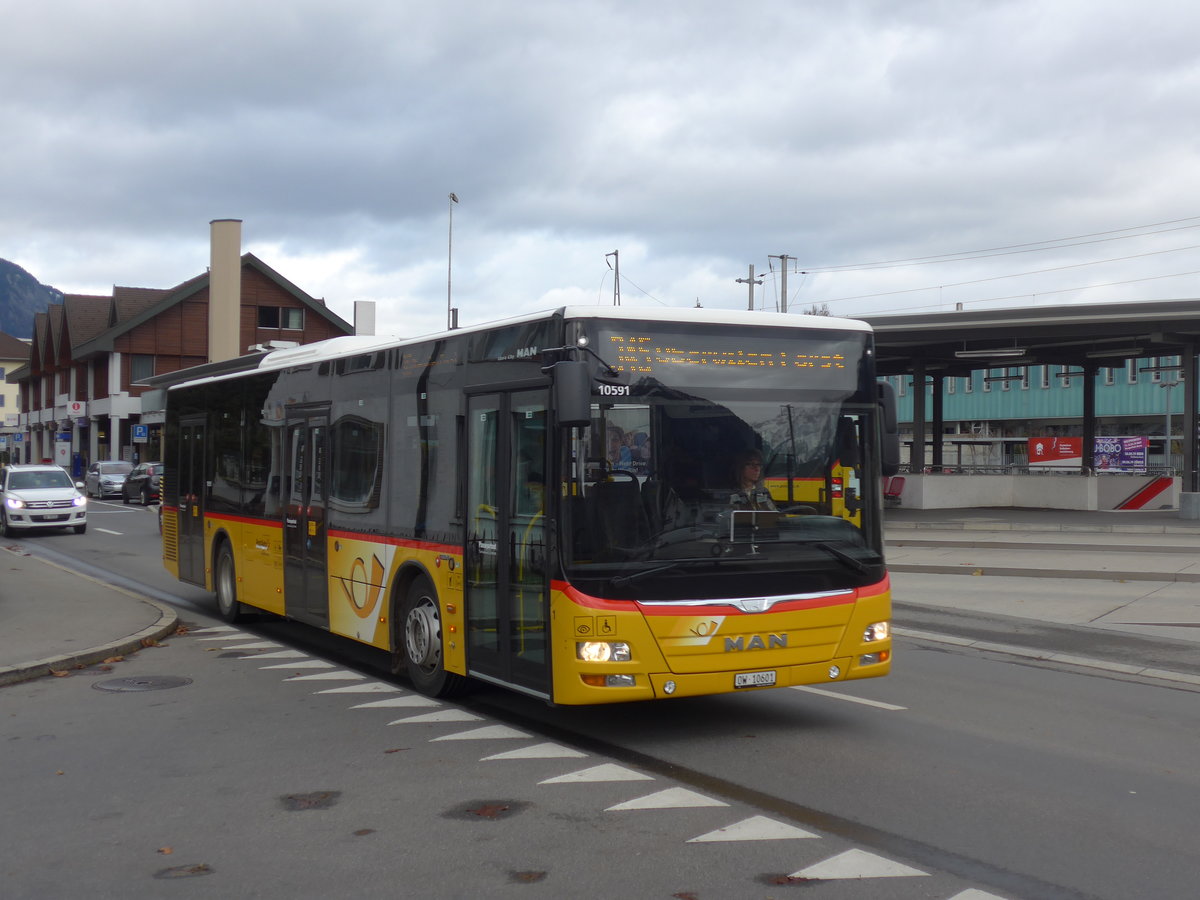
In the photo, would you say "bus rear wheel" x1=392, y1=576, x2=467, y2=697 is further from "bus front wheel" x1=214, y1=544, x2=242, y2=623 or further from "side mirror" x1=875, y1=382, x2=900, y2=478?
"bus front wheel" x1=214, y1=544, x2=242, y2=623

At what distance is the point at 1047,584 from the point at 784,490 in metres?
11.6

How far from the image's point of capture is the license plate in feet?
25.4

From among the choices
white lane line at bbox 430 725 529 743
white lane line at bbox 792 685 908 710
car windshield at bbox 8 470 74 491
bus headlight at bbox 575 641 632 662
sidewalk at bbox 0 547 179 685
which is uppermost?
car windshield at bbox 8 470 74 491

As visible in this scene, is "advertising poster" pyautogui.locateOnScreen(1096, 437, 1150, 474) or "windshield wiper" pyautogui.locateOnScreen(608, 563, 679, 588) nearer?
"windshield wiper" pyautogui.locateOnScreen(608, 563, 679, 588)

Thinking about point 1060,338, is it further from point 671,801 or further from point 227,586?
point 671,801

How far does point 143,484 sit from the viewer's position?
45.1 m

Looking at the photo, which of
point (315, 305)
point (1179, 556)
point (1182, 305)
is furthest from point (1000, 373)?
point (1179, 556)

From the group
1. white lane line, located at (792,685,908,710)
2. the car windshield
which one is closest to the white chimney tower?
the car windshield

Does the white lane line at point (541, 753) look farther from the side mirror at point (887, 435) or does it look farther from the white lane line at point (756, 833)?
the side mirror at point (887, 435)

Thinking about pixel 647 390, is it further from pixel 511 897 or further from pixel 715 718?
pixel 511 897

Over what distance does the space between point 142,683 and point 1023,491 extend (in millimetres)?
30005

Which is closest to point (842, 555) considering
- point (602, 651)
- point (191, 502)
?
point (602, 651)

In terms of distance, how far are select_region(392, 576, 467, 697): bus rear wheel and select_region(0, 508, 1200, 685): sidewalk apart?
3564 millimetres

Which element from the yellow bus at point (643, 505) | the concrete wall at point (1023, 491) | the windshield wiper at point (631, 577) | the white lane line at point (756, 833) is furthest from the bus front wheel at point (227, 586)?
the concrete wall at point (1023, 491)
